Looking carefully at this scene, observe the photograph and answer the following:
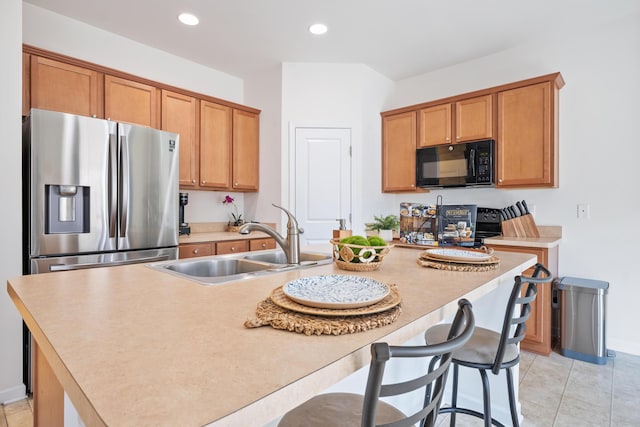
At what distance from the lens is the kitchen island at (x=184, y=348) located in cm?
43

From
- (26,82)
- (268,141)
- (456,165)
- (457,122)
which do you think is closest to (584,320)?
(456,165)

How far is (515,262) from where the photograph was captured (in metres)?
1.53

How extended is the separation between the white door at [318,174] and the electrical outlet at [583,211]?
2051 mm

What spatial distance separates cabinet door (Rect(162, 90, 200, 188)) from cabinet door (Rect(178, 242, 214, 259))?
0.66m

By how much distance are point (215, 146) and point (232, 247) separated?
3.59 feet

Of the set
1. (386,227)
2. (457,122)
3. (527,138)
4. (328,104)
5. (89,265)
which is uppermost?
(328,104)

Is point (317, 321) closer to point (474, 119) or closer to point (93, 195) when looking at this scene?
point (93, 195)

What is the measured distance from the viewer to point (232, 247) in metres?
3.22

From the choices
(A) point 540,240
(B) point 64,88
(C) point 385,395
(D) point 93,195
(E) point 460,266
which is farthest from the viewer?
(A) point 540,240

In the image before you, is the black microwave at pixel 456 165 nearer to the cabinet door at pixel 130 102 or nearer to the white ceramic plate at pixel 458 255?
the white ceramic plate at pixel 458 255

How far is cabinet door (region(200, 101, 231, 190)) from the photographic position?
3.41 meters

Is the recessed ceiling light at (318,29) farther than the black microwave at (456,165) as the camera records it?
No

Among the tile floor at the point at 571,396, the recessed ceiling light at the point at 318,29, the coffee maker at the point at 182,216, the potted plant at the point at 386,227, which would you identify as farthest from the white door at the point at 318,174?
the tile floor at the point at 571,396

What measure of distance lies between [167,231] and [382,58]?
2707 mm
